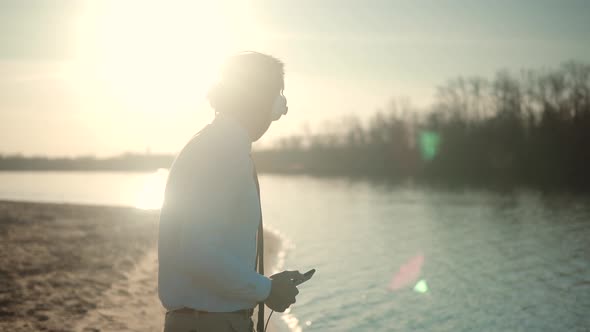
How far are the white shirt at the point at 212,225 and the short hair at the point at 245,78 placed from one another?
0.38 ft

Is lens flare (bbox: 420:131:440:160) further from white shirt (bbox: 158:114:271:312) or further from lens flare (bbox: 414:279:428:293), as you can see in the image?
white shirt (bbox: 158:114:271:312)

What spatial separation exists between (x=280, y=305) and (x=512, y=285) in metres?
16.6

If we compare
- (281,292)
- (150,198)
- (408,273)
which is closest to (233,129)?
(281,292)

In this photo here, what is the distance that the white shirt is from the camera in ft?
7.72

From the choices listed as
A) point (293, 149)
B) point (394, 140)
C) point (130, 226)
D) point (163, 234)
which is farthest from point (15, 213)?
point (293, 149)

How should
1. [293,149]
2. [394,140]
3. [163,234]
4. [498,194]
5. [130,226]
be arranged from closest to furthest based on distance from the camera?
[163,234], [130,226], [498,194], [394,140], [293,149]

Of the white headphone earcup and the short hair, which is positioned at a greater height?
the short hair

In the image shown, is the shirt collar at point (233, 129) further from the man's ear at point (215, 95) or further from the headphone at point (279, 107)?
the headphone at point (279, 107)

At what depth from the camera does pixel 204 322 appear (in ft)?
8.28

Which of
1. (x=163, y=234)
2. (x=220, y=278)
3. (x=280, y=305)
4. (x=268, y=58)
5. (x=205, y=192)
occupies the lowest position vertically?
(x=280, y=305)

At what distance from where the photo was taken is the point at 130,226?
29500mm

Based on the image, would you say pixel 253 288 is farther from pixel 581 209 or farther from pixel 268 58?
pixel 581 209

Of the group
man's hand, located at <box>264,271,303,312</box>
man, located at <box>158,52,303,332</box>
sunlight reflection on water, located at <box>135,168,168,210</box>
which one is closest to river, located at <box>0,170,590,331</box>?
sunlight reflection on water, located at <box>135,168,168,210</box>

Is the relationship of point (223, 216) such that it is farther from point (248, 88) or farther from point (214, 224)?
point (248, 88)
